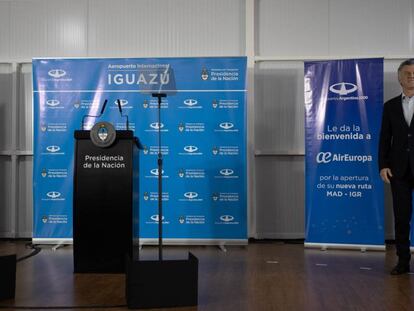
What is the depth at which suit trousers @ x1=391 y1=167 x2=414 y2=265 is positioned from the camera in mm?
3602

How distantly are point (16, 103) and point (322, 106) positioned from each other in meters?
3.51

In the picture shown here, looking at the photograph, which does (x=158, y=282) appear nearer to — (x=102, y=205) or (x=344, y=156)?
(x=102, y=205)

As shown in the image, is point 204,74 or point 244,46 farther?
point 244,46

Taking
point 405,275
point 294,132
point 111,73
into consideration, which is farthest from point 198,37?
point 405,275

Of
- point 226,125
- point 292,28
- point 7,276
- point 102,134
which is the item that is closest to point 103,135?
point 102,134

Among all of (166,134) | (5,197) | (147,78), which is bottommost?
(5,197)

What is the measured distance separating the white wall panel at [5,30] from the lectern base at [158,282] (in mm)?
4339

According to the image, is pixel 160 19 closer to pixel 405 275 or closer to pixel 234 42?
pixel 234 42

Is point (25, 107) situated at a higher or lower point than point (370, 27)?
lower

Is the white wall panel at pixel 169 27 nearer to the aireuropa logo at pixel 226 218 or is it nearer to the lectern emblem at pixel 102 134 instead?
the aireuropa logo at pixel 226 218

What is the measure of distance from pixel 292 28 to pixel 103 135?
10.1 ft

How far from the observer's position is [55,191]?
17.4 feet

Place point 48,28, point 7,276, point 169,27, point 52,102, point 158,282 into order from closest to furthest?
point 158,282 < point 7,276 < point 52,102 < point 169,27 < point 48,28

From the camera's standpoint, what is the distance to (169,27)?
19.4 ft
